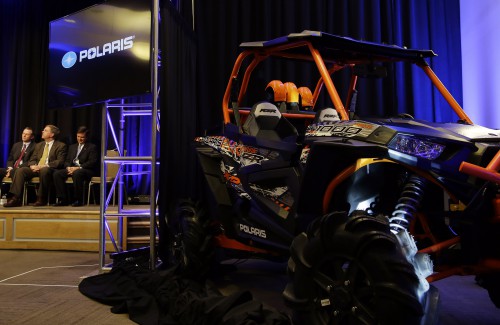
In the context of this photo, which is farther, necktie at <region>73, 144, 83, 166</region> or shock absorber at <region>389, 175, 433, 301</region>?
necktie at <region>73, 144, 83, 166</region>

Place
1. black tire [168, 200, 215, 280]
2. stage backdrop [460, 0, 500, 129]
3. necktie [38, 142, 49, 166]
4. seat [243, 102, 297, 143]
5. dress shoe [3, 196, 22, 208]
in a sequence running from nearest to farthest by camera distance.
A: 1. seat [243, 102, 297, 143]
2. black tire [168, 200, 215, 280]
3. stage backdrop [460, 0, 500, 129]
4. dress shoe [3, 196, 22, 208]
5. necktie [38, 142, 49, 166]

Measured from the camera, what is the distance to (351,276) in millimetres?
1724

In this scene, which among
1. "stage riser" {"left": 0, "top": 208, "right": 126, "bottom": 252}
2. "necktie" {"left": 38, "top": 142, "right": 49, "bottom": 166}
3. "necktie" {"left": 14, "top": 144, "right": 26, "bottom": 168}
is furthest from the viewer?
"necktie" {"left": 14, "top": 144, "right": 26, "bottom": 168}

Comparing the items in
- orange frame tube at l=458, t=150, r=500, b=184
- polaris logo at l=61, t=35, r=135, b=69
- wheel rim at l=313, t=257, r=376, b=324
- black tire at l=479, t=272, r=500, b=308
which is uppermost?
polaris logo at l=61, t=35, r=135, b=69

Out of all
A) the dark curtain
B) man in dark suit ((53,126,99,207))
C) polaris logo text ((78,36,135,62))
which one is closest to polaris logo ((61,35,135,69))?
polaris logo text ((78,36,135,62))

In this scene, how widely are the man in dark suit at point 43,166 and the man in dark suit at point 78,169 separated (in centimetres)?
16

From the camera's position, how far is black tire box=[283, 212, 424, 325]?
5.12 feet

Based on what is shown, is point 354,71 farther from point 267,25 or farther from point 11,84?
point 11,84

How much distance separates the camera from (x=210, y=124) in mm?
5297

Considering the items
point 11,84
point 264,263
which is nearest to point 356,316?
point 264,263

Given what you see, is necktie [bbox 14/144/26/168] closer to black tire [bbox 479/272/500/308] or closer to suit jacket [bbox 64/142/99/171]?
suit jacket [bbox 64/142/99/171]

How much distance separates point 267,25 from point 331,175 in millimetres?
3666

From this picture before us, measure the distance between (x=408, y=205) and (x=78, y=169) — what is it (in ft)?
17.7

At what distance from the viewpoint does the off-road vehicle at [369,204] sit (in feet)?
5.40
